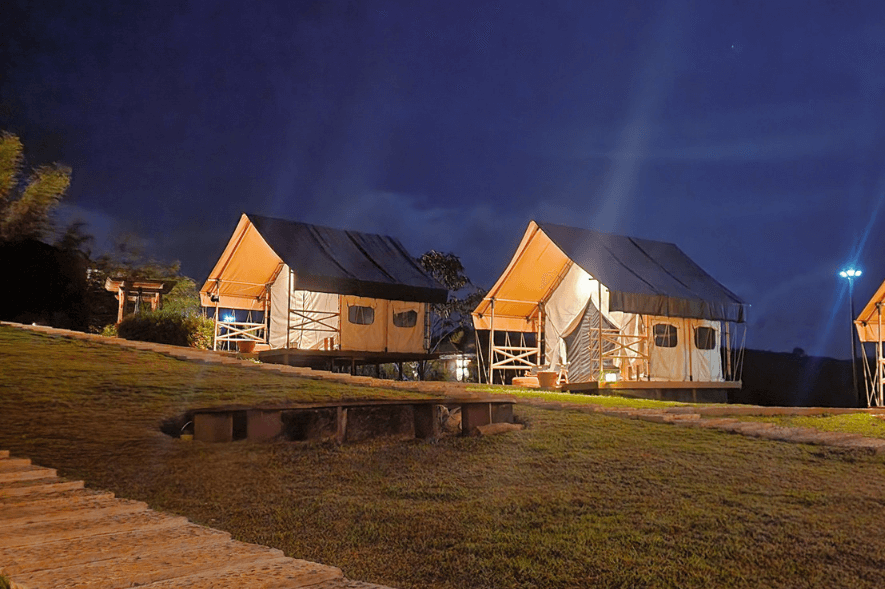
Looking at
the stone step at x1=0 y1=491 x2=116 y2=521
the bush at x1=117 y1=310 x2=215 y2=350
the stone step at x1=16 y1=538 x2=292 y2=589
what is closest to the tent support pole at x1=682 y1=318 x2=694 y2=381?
the bush at x1=117 y1=310 x2=215 y2=350

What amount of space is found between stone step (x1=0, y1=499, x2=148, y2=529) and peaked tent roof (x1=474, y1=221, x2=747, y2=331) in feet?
41.8

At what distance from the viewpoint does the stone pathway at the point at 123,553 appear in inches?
97.0

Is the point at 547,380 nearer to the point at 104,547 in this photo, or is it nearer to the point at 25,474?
the point at 25,474

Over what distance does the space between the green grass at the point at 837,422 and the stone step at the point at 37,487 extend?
653 cm

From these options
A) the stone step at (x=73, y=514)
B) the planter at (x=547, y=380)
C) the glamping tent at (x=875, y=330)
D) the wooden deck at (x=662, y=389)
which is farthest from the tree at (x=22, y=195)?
the glamping tent at (x=875, y=330)

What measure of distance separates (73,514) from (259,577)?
1.39m

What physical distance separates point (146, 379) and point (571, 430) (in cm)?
442

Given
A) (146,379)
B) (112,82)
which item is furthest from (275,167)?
(146,379)

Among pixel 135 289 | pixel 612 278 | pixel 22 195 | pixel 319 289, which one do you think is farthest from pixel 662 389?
pixel 22 195

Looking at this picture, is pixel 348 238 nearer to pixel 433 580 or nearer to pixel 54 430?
pixel 54 430

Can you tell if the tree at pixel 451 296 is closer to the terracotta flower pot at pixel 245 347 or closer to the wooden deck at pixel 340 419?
the terracotta flower pot at pixel 245 347

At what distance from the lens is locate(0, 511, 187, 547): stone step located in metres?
3.00

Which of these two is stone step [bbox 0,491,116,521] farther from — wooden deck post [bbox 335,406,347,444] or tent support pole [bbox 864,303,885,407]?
tent support pole [bbox 864,303,885,407]

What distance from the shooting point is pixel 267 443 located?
5.54m
